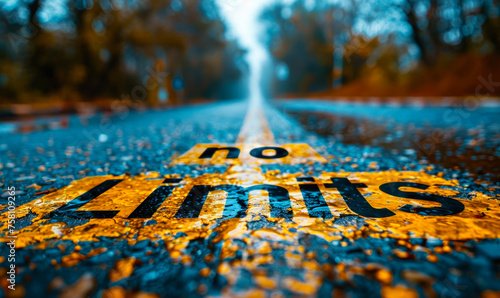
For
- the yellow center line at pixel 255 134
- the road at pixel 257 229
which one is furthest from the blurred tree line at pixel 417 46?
the road at pixel 257 229

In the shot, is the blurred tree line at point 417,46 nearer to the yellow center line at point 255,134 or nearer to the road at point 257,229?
the yellow center line at point 255,134

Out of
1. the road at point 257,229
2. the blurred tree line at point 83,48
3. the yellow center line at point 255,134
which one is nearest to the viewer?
the road at point 257,229

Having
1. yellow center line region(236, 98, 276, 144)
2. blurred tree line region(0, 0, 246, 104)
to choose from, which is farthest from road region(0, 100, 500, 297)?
blurred tree line region(0, 0, 246, 104)

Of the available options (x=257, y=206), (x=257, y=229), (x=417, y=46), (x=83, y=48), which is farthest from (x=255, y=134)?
(x=417, y=46)

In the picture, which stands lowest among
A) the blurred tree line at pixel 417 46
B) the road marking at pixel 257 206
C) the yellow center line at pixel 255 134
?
the yellow center line at pixel 255 134

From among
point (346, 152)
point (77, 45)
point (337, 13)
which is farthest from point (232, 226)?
point (337, 13)

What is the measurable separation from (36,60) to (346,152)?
19.0 metres

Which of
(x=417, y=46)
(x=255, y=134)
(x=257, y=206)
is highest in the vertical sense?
(x=417, y=46)

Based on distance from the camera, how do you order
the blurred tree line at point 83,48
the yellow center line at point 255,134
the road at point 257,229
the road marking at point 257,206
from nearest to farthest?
1. the road at point 257,229
2. the road marking at point 257,206
3. the yellow center line at point 255,134
4. the blurred tree line at point 83,48

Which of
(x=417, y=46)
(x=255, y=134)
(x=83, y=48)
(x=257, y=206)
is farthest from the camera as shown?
(x=417, y=46)

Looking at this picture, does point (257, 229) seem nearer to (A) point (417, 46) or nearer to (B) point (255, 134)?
(B) point (255, 134)

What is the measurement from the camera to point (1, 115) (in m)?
8.74

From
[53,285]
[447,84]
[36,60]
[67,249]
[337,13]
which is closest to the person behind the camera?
[53,285]

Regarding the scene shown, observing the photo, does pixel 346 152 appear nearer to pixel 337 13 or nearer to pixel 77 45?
pixel 77 45
